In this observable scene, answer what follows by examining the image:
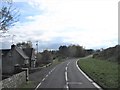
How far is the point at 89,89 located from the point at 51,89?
279cm

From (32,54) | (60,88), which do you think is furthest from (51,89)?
(32,54)

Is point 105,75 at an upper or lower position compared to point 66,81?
upper

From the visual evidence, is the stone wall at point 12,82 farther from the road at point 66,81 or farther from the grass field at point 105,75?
the grass field at point 105,75

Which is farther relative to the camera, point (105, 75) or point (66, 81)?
point (105, 75)

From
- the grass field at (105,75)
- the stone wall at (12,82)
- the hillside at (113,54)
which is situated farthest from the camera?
the hillside at (113,54)

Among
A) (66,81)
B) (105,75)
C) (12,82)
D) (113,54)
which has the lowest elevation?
(66,81)

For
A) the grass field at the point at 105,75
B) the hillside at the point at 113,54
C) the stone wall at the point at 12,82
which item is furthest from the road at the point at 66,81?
the hillside at the point at 113,54

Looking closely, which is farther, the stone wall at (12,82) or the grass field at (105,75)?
the grass field at (105,75)

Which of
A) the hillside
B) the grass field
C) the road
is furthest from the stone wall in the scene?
the hillside

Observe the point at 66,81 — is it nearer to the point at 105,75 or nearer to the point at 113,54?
the point at 105,75

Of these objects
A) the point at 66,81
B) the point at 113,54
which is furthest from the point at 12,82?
the point at 113,54

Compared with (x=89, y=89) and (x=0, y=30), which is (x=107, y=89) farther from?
(x=0, y=30)

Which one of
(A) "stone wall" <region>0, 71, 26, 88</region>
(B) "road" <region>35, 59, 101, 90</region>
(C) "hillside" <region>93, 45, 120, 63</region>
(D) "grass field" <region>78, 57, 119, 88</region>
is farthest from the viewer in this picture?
(C) "hillside" <region>93, 45, 120, 63</region>

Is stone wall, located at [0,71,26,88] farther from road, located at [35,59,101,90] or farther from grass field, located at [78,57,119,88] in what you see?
grass field, located at [78,57,119,88]
